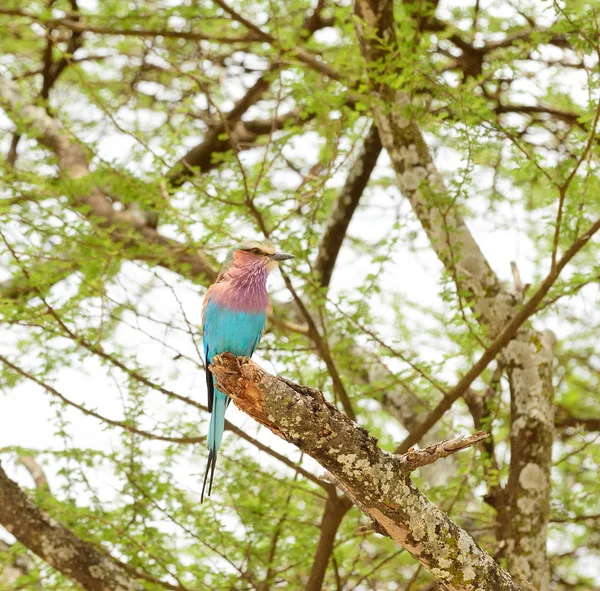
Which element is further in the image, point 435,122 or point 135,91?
point 135,91

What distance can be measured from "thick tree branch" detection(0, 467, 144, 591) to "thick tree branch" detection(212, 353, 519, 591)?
210 centimetres

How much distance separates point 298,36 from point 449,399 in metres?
3.32

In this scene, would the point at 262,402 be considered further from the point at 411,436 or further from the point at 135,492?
the point at 135,492

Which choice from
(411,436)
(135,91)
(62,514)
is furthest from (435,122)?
(135,91)

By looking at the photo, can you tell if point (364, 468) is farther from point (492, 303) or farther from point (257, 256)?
point (492, 303)

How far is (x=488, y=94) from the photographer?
6.86 m

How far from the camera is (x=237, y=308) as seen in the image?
158 inches

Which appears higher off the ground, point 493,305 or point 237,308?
point 493,305

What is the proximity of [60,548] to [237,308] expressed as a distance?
1649 millimetres

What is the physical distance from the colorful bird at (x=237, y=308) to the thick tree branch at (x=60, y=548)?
33.1 inches

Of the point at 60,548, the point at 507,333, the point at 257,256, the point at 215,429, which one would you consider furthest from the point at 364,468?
the point at 60,548

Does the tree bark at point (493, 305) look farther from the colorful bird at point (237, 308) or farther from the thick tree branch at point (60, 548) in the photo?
the thick tree branch at point (60, 548)

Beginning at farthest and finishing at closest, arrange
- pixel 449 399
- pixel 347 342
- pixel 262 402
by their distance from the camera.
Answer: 1. pixel 347 342
2. pixel 449 399
3. pixel 262 402

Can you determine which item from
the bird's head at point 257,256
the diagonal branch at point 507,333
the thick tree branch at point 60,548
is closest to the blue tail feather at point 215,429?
the bird's head at point 257,256
